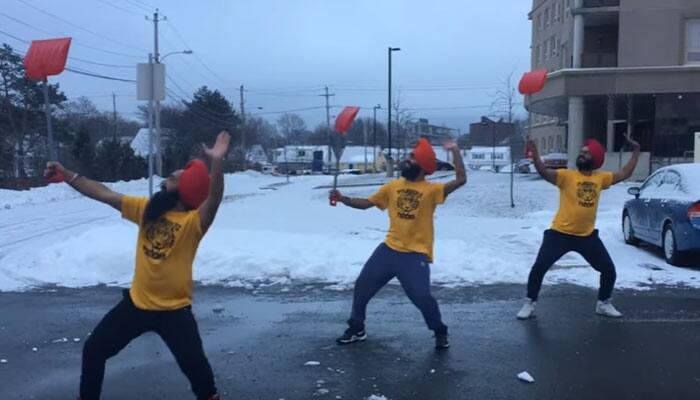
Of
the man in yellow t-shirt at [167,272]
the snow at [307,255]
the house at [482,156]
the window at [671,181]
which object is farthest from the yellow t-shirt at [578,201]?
the house at [482,156]

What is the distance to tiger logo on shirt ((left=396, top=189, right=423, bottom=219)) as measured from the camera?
5984mm

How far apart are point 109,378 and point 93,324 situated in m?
1.90

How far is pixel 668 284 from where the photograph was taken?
9148mm

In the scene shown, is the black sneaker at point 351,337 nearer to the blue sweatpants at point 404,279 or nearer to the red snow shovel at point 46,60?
the blue sweatpants at point 404,279

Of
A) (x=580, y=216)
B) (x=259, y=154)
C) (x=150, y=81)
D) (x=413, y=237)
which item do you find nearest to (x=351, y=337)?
(x=413, y=237)

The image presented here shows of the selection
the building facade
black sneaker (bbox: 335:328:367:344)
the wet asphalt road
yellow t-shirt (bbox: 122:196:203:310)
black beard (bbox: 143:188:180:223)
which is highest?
the building facade

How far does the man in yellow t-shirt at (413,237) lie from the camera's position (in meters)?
5.95

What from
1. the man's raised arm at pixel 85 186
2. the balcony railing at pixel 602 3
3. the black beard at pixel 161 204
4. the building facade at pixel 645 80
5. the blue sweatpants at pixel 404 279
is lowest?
the blue sweatpants at pixel 404 279

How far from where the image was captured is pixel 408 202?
600 cm

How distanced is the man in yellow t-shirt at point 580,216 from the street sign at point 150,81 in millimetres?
6754

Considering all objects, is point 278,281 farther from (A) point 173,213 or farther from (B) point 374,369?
(A) point 173,213

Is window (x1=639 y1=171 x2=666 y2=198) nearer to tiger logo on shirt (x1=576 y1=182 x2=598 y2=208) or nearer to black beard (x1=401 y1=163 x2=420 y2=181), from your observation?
tiger logo on shirt (x1=576 y1=182 x2=598 y2=208)

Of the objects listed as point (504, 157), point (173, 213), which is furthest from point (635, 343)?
point (504, 157)

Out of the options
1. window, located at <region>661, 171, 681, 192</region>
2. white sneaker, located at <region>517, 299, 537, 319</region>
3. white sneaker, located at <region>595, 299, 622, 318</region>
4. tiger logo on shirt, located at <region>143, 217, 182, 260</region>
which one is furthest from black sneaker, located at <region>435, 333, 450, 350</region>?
window, located at <region>661, 171, 681, 192</region>
